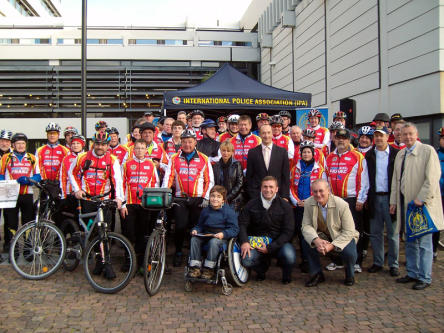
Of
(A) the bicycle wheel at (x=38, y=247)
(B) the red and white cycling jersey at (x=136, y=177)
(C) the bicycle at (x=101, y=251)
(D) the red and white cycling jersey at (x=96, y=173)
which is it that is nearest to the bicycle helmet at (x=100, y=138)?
(D) the red and white cycling jersey at (x=96, y=173)

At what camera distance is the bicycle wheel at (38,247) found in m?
5.35

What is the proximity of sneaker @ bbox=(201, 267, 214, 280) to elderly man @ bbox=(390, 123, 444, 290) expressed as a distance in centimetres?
236

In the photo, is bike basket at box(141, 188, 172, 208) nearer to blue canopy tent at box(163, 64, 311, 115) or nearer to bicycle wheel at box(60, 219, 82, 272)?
bicycle wheel at box(60, 219, 82, 272)

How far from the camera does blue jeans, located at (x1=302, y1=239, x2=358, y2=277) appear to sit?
16.4 feet

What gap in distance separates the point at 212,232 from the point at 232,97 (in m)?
6.23

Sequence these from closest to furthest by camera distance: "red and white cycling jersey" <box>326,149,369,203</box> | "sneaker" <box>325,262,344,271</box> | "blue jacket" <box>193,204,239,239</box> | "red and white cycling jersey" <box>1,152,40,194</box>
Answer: "blue jacket" <box>193,204,239,239</box> < "red and white cycling jersey" <box>326,149,369,203</box> < "sneaker" <box>325,262,344,271</box> < "red and white cycling jersey" <box>1,152,40,194</box>

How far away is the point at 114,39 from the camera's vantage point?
29828 mm

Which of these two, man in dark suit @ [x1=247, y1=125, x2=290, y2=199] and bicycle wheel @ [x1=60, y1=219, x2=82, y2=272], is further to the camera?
man in dark suit @ [x1=247, y1=125, x2=290, y2=199]

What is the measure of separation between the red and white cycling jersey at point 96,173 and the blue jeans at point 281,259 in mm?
2134

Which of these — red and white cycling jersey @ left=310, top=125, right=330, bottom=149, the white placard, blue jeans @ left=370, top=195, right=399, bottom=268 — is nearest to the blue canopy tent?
red and white cycling jersey @ left=310, top=125, right=330, bottom=149

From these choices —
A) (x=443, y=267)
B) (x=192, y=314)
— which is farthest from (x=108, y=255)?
(x=443, y=267)

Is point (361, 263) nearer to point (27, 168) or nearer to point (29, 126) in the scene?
point (27, 168)

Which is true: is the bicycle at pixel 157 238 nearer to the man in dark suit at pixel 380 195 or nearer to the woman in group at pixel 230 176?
the woman in group at pixel 230 176

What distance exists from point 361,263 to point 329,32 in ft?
48.7
